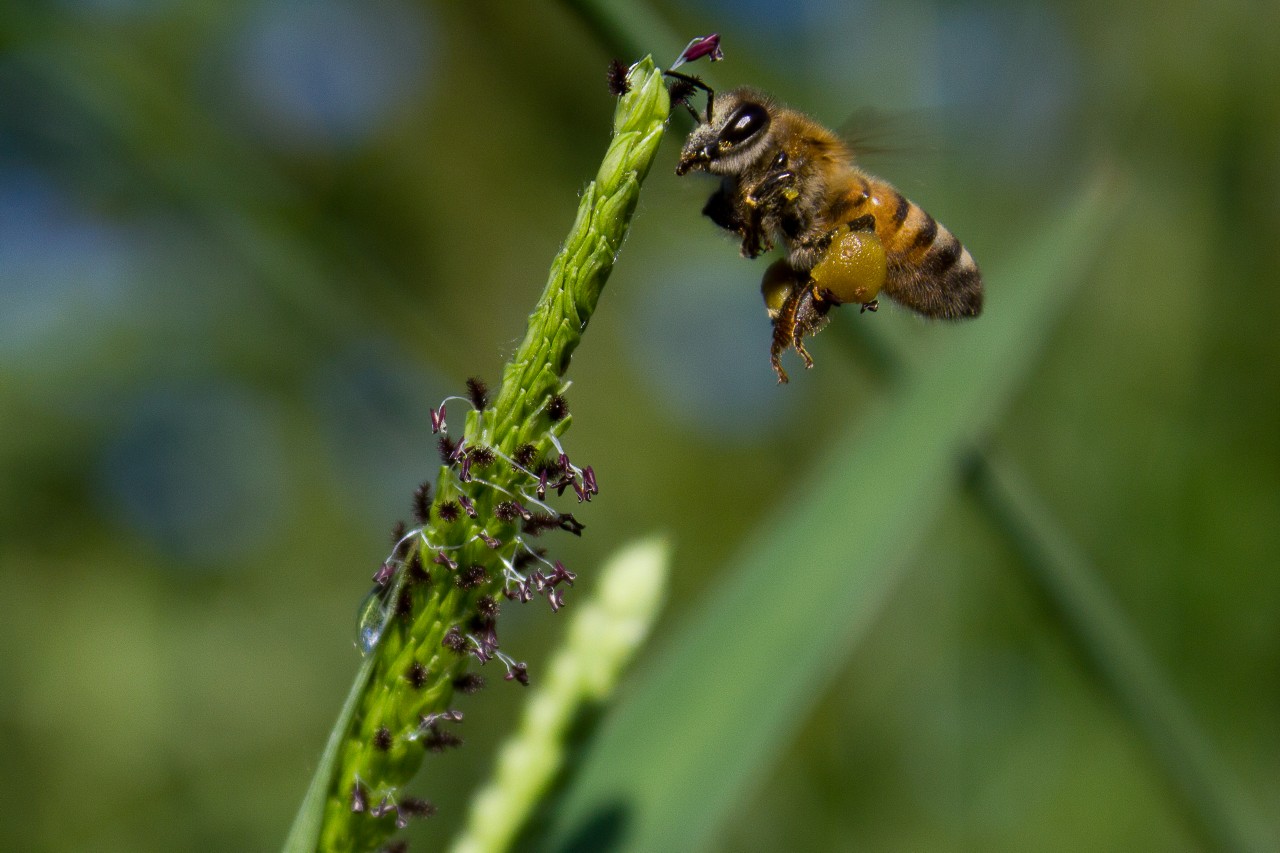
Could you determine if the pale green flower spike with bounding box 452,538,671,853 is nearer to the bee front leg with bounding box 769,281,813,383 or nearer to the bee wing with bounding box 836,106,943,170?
the bee front leg with bounding box 769,281,813,383

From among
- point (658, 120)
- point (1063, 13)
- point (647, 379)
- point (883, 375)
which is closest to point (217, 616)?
point (647, 379)

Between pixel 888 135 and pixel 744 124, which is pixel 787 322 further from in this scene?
Result: pixel 888 135

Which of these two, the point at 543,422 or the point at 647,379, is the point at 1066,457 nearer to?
the point at 647,379

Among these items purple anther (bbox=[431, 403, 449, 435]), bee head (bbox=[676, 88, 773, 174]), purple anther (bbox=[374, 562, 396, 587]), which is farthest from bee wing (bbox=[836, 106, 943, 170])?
purple anther (bbox=[374, 562, 396, 587])

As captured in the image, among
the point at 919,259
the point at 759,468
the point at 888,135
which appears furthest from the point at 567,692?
the point at 759,468

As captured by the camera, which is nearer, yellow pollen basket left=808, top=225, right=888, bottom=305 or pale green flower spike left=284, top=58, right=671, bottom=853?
pale green flower spike left=284, top=58, right=671, bottom=853
